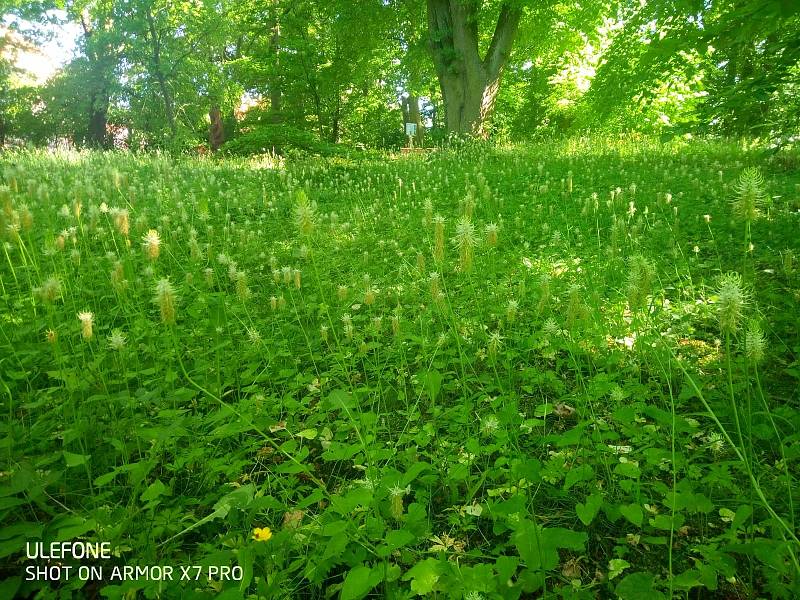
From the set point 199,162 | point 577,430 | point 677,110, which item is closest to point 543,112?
point 677,110

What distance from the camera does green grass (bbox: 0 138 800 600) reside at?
1.57m

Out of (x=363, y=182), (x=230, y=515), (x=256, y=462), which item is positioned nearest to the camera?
(x=230, y=515)

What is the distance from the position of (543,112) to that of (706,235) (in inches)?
987

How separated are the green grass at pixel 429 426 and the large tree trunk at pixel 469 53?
10.1 meters

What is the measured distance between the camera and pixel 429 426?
2.26 metres

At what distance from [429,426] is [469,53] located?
1402 cm

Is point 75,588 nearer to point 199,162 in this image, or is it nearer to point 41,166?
point 41,166

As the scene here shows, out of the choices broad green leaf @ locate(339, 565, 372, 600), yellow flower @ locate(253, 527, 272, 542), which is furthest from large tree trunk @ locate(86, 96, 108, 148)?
broad green leaf @ locate(339, 565, 372, 600)

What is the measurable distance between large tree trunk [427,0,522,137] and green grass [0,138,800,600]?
33.2 ft

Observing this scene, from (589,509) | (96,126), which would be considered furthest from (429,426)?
(96,126)

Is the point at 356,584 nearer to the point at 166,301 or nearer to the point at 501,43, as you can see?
the point at 166,301

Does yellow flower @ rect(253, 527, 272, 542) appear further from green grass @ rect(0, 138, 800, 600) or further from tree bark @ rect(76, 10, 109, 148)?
tree bark @ rect(76, 10, 109, 148)

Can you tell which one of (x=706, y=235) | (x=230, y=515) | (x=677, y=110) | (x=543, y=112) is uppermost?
(x=543, y=112)

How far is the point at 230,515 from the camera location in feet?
5.65
